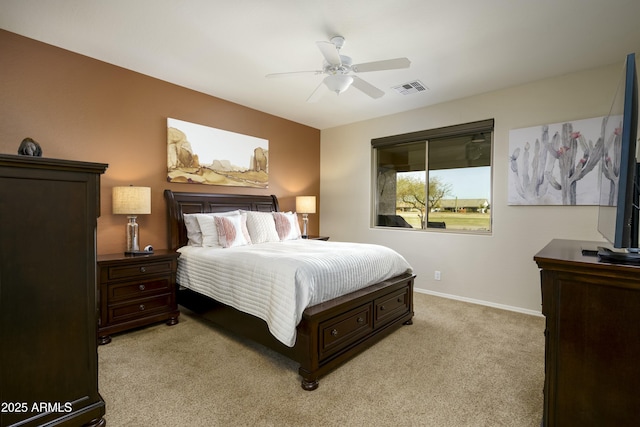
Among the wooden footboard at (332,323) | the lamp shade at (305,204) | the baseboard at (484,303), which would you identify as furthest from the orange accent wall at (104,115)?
the baseboard at (484,303)

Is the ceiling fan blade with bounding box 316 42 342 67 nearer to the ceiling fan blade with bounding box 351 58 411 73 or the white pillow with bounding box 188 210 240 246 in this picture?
the ceiling fan blade with bounding box 351 58 411 73

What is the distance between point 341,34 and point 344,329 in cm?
244

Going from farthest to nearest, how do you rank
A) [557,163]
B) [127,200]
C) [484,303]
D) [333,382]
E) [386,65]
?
[484,303] < [557,163] < [127,200] < [386,65] < [333,382]

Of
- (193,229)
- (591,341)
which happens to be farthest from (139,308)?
(591,341)

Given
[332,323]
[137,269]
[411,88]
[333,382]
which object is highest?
[411,88]

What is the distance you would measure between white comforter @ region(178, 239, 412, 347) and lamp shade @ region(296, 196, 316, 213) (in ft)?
6.46

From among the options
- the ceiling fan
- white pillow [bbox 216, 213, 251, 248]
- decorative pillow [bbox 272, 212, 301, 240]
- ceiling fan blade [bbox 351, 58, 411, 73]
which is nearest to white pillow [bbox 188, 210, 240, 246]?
white pillow [bbox 216, 213, 251, 248]

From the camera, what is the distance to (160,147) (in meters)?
3.64

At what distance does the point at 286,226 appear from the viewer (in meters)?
4.08

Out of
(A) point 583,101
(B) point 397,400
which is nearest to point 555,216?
(A) point 583,101

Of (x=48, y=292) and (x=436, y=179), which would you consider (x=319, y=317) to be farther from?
(x=436, y=179)

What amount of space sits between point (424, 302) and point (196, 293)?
109 inches

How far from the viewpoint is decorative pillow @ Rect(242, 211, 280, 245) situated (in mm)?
3723

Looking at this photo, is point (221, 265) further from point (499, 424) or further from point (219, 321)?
point (499, 424)
